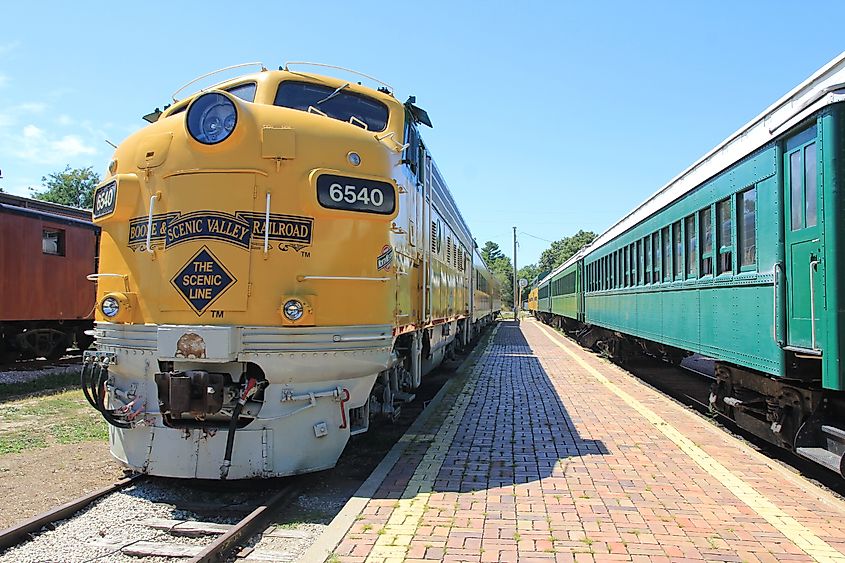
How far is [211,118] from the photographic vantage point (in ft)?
16.9

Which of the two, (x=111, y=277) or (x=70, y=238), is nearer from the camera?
(x=111, y=277)

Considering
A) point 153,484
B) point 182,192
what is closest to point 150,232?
point 182,192

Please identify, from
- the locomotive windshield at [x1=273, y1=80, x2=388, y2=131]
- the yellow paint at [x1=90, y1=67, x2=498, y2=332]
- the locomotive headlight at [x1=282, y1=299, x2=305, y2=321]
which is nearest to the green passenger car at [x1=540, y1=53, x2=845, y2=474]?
the yellow paint at [x1=90, y1=67, x2=498, y2=332]

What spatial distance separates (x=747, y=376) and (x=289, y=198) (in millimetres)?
4908

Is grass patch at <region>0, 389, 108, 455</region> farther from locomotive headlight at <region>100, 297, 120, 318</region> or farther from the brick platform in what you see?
the brick platform

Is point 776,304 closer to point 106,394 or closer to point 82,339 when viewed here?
point 106,394

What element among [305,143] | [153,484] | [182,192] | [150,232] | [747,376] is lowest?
[153,484]

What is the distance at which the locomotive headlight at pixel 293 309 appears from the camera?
16.6ft

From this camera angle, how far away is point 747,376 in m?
6.60

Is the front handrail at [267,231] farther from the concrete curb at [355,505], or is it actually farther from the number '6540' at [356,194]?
the concrete curb at [355,505]

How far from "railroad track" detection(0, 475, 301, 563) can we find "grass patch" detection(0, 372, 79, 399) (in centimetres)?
662

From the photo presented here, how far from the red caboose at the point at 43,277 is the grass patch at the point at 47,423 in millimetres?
4318

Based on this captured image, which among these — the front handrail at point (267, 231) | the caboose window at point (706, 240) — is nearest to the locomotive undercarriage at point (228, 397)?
the front handrail at point (267, 231)

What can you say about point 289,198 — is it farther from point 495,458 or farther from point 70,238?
point 70,238
